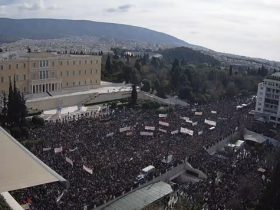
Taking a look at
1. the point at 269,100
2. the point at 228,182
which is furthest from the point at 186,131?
the point at 269,100

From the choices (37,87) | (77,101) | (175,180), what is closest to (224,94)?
(77,101)

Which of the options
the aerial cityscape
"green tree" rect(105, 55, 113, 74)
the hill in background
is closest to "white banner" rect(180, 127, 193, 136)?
the aerial cityscape

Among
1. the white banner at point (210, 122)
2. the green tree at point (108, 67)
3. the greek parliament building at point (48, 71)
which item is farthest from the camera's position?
the green tree at point (108, 67)

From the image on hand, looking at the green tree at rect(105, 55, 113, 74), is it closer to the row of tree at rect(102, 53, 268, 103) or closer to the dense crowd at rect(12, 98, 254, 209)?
the row of tree at rect(102, 53, 268, 103)

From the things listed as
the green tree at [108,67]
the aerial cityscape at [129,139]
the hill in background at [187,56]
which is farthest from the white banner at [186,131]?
the hill in background at [187,56]

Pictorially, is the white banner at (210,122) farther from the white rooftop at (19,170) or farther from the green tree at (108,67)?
the green tree at (108,67)

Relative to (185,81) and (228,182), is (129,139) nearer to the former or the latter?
(228,182)
